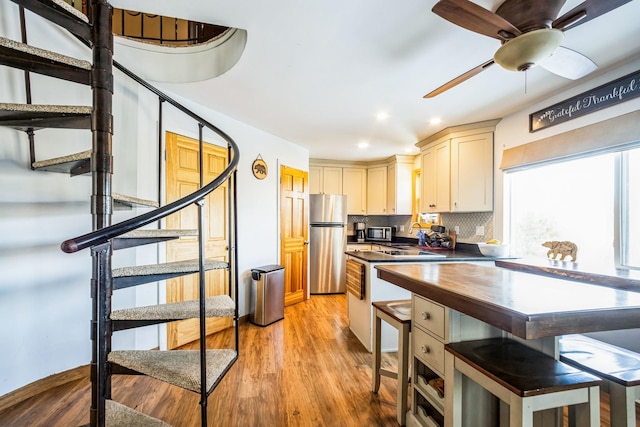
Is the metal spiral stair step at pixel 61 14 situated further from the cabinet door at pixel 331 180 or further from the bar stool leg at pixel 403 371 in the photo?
the cabinet door at pixel 331 180

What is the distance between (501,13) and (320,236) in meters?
3.74

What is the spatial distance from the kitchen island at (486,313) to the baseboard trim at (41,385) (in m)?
2.37

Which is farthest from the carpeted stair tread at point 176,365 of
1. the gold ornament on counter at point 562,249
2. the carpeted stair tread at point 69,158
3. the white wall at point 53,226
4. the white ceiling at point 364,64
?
the gold ornament on counter at point 562,249

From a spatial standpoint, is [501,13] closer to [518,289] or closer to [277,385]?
[518,289]

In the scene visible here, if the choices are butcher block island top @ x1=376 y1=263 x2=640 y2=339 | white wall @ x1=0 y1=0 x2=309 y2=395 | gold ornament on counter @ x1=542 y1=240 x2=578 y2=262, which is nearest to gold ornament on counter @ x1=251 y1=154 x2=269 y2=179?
white wall @ x1=0 y1=0 x2=309 y2=395

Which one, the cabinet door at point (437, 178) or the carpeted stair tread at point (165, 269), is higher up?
the cabinet door at point (437, 178)

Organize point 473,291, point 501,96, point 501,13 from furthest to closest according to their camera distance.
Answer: point 501,96 → point 501,13 → point 473,291

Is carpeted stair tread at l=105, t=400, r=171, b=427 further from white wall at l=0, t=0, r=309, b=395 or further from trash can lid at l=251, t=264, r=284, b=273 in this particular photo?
trash can lid at l=251, t=264, r=284, b=273

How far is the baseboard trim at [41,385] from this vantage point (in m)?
1.75

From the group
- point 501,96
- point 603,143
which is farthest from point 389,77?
point 603,143

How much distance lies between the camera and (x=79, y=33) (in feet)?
4.52

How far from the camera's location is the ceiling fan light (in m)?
1.24

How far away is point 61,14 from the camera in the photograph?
1282 millimetres

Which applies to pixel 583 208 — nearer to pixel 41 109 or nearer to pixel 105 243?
pixel 105 243
